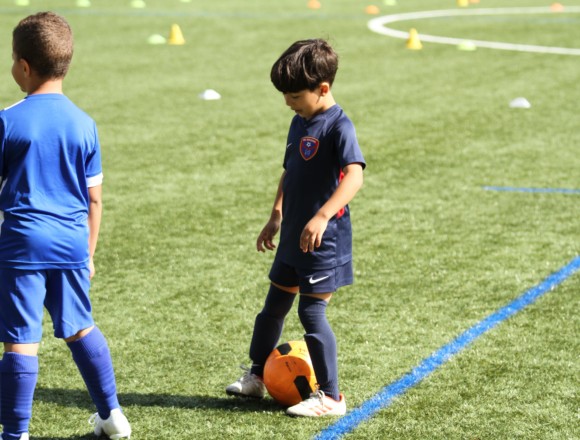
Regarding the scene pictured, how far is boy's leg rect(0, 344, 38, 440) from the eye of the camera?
3986 millimetres

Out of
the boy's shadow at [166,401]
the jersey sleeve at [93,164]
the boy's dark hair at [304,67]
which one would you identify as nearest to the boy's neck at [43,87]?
the jersey sleeve at [93,164]

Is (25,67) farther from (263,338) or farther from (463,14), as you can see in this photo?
(463,14)

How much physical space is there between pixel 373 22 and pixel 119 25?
4339mm

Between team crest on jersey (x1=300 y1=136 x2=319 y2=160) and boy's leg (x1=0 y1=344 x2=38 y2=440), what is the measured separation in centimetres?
137

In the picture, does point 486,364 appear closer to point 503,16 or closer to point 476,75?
point 476,75

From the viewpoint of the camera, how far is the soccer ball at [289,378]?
4.70m

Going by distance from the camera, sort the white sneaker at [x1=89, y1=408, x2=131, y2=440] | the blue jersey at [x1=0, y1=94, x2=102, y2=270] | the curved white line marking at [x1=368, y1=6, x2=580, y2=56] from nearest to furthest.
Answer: the blue jersey at [x1=0, y1=94, x2=102, y2=270] → the white sneaker at [x1=89, y1=408, x2=131, y2=440] → the curved white line marking at [x1=368, y1=6, x2=580, y2=56]

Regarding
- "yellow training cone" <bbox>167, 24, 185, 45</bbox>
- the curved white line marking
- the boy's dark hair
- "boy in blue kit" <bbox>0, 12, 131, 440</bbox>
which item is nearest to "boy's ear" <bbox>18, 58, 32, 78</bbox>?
"boy in blue kit" <bbox>0, 12, 131, 440</bbox>

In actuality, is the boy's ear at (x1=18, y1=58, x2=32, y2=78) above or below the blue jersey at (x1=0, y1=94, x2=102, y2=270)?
above

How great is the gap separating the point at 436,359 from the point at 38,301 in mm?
2148

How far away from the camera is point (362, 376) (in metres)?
5.09

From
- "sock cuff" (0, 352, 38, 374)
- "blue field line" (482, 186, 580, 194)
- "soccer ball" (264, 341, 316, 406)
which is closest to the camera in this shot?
"sock cuff" (0, 352, 38, 374)

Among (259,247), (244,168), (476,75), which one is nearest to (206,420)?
(259,247)

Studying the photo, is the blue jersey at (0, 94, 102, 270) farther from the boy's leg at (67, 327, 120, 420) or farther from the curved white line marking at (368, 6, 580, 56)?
the curved white line marking at (368, 6, 580, 56)
